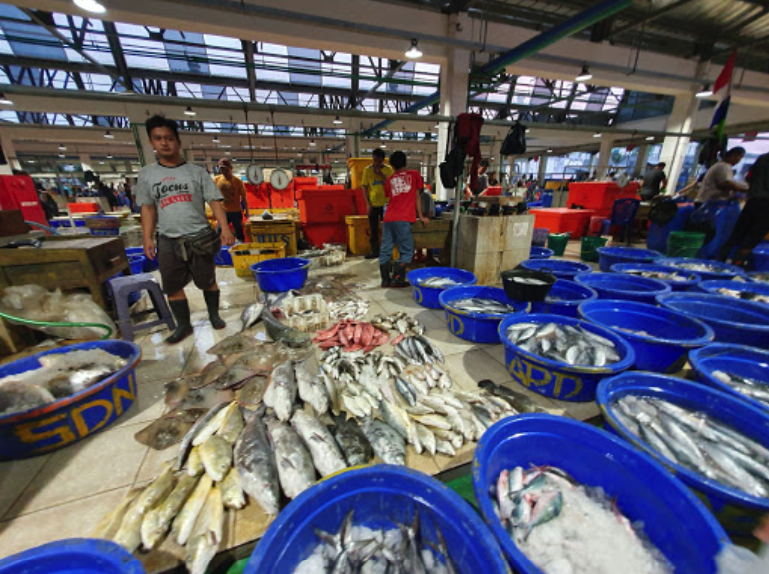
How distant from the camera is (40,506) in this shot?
5.31 feet

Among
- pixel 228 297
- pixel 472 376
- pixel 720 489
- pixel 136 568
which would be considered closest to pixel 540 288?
pixel 472 376

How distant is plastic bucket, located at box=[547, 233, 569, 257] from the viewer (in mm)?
7223

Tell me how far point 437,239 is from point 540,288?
2.93 metres

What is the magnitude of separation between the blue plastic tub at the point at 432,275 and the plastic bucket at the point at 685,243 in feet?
16.5

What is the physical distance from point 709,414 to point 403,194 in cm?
404

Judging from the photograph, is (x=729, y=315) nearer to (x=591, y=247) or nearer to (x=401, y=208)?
(x=591, y=247)

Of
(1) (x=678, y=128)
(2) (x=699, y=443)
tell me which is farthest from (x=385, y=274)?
(1) (x=678, y=128)

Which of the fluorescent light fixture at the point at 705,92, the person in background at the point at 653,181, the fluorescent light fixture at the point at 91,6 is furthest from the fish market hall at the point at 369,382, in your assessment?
the fluorescent light fixture at the point at 705,92

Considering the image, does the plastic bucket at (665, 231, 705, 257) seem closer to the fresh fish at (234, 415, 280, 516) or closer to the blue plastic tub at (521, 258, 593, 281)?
the blue plastic tub at (521, 258, 593, 281)

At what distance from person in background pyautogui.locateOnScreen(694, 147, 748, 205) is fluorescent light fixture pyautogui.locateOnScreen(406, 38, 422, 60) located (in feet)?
24.9

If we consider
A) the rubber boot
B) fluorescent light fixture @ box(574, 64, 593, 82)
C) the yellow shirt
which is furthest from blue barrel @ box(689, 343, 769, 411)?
fluorescent light fixture @ box(574, 64, 593, 82)

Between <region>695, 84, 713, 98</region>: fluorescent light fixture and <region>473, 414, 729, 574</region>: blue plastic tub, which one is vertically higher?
<region>695, 84, 713, 98</region>: fluorescent light fixture

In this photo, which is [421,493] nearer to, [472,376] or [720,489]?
[720,489]

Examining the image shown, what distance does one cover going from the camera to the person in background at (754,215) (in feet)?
16.2
